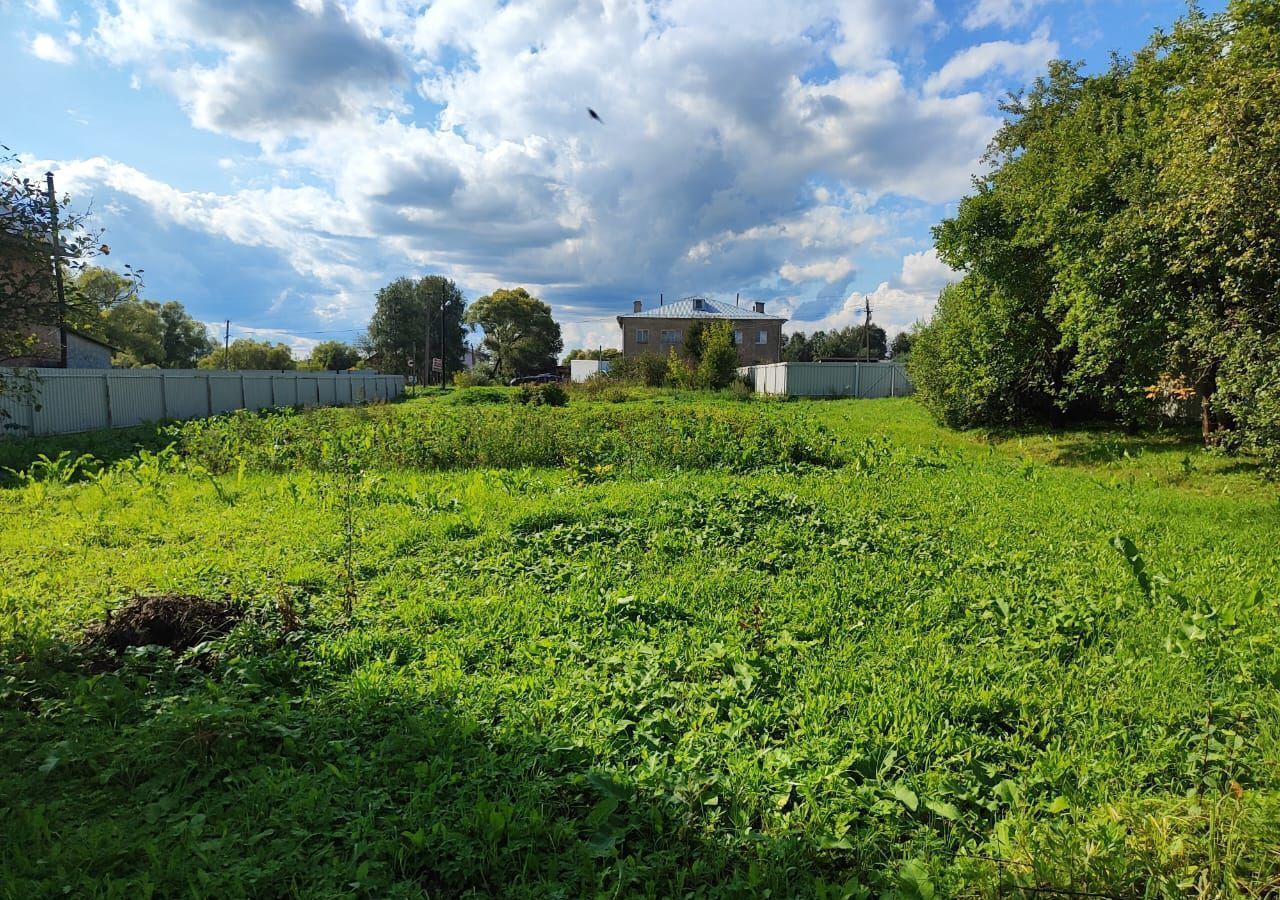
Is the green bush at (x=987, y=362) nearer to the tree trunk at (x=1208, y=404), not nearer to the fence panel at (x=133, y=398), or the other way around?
the tree trunk at (x=1208, y=404)

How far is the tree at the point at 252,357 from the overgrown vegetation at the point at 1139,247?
45871mm

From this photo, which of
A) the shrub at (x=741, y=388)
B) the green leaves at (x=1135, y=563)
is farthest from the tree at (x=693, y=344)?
the green leaves at (x=1135, y=563)

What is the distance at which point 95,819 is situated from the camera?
209cm

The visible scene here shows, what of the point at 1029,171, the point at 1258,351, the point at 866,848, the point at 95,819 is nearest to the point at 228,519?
the point at 95,819

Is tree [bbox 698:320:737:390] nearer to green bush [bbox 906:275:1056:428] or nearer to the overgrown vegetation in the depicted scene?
green bush [bbox 906:275:1056:428]

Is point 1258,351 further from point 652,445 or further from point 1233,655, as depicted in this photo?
point 652,445

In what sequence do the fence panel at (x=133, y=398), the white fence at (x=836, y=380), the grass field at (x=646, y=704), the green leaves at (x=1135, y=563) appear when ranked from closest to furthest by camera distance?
the grass field at (x=646, y=704) → the green leaves at (x=1135, y=563) → the fence panel at (x=133, y=398) → the white fence at (x=836, y=380)

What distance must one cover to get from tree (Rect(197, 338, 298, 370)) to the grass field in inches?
1746

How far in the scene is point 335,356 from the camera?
54594 mm

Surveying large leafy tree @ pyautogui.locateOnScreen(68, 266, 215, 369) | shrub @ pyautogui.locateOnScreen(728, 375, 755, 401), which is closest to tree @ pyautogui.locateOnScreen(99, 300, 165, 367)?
large leafy tree @ pyautogui.locateOnScreen(68, 266, 215, 369)

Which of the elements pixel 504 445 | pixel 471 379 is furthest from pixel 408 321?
pixel 504 445

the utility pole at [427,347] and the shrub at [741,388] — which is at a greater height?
the utility pole at [427,347]

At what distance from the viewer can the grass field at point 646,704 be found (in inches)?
78.5

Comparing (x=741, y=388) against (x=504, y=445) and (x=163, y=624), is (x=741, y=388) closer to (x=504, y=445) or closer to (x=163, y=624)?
(x=504, y=445)
